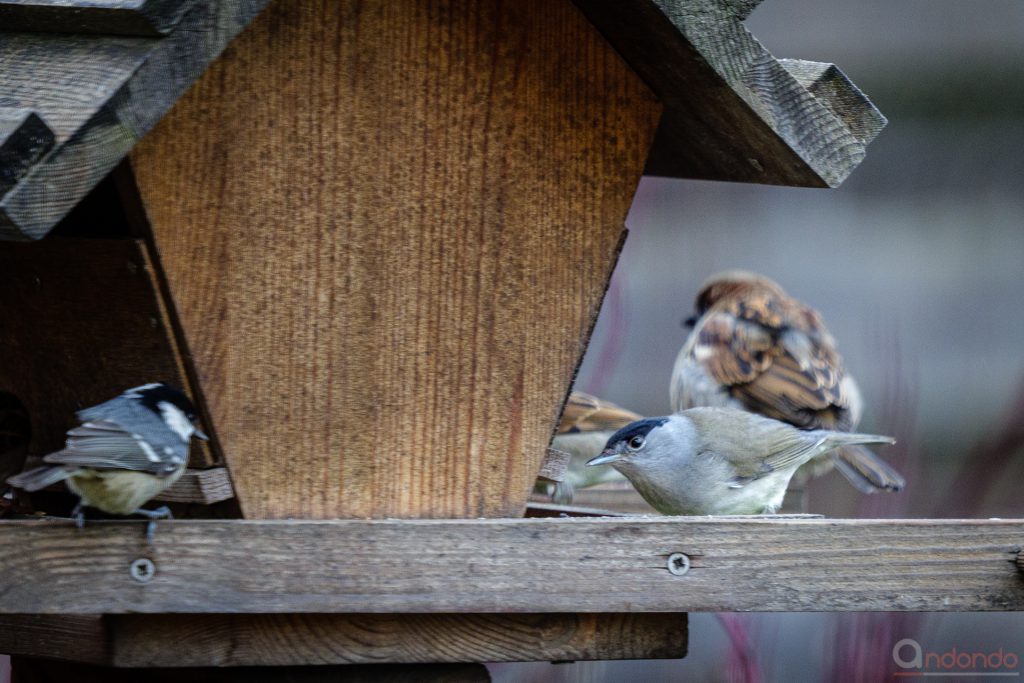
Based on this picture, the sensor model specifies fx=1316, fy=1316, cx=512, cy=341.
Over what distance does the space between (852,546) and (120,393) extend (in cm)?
146

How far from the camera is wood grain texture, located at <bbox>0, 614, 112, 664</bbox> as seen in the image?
8.14ft

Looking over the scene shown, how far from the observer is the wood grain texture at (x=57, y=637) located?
2480 mm

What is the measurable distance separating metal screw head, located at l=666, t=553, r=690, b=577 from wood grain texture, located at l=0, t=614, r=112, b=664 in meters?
1.06

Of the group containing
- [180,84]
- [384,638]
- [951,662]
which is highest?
[180,84]

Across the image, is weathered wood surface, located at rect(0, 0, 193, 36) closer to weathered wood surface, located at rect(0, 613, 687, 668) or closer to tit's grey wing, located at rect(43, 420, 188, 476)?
tit's grey wing, located at rect(43, 420, 188, 476)

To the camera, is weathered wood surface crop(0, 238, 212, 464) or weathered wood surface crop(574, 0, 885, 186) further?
weathered wood surface crop(574, 0, 885, 186)

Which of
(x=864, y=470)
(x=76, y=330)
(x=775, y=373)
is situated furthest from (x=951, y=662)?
(x=76, y=330)

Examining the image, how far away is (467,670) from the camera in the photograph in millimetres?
2695

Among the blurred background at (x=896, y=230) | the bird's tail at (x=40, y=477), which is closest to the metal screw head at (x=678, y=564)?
the bird's tail at (x=40, y=477)

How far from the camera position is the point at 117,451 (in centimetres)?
248

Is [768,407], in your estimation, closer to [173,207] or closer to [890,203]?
[890,203]

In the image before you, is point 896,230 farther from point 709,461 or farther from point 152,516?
point 152,516

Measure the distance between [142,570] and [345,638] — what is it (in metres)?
0.44

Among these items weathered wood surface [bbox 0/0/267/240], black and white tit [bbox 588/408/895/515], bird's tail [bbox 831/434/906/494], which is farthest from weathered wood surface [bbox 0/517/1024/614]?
bird's tail [bbox 831/434/906/494]
